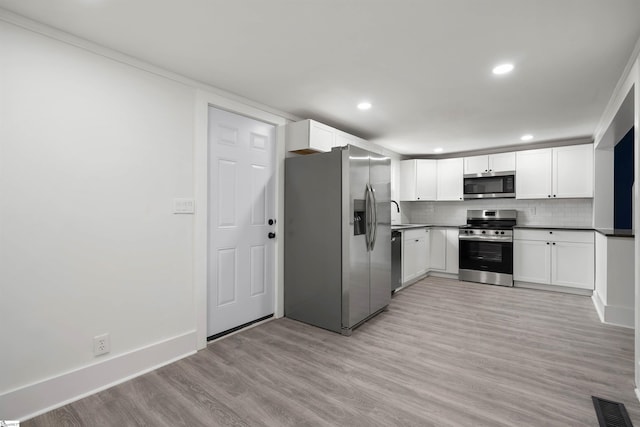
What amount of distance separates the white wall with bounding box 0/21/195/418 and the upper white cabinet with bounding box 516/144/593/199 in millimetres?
5137

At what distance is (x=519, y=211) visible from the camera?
211 inches

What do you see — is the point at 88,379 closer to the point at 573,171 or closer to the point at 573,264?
the point at 573,264

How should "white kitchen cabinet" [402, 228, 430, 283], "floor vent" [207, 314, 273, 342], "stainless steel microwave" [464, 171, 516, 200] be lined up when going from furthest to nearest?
"stainless steel microwave" [464, 171, 516, 200], "white kitchen cabinet" [402, 228, 430, 283], "floor vent" [207, 314, 273, 342]

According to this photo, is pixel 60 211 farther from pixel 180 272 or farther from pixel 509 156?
pixel 509 156

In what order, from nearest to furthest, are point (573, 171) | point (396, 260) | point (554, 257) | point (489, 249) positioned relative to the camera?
point (396, 260) < point (554, 257) < point (573, 171) < point (489, 249)

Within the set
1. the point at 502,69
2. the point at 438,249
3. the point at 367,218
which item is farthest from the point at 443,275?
the point at 502,69

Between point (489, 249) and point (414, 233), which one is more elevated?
point (414, 233)

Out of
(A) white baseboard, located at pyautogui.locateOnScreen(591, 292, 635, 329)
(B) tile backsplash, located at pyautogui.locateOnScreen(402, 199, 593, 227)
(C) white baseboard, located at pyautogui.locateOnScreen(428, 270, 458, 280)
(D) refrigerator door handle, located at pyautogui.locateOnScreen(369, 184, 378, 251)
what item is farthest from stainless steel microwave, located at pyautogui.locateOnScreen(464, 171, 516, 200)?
(D) refrigerator door handle, located at pyautogui.locateOnScreen(369, 184, 378, 251)

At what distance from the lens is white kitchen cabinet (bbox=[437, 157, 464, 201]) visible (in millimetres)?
5648

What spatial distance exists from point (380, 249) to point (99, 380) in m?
2.77

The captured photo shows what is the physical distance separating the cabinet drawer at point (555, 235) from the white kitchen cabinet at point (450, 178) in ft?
3.93

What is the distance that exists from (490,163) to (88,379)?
6.00 meters

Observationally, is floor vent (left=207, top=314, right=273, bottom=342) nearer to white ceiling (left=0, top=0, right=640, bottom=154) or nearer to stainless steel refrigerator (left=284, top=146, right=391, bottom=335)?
stainless steel refrigerator (left=284, top=146, right=391, bottom=335)

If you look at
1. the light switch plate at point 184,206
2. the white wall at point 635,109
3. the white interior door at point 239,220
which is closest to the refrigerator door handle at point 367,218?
the white interior door at point 239,220
